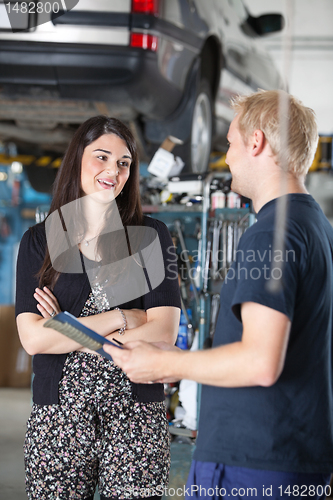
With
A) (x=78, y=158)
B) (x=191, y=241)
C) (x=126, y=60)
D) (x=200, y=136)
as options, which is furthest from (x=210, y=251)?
(x=78, y=158)

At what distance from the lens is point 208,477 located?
2.99 feet

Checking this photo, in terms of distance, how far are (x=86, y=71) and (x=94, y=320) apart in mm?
1941

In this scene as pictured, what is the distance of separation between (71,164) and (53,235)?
0.24 meters

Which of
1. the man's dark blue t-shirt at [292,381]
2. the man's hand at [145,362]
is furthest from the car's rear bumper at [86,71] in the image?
the man's hand at [145,362]

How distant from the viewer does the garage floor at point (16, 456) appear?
278 cm

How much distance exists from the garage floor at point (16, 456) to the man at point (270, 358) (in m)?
1.93

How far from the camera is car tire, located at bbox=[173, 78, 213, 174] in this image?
11.9ft

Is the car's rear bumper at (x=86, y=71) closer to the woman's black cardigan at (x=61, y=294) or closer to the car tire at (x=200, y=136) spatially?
the car tire at (x=200, y=136)

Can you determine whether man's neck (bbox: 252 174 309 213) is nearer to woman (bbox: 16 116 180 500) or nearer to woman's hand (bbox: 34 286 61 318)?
woman (bbox: 16 116 180 500)

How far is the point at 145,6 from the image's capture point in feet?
8.83

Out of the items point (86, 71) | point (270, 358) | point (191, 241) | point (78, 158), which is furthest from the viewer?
point (191, 241)

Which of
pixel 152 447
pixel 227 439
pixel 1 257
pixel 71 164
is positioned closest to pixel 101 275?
pixel 71 164

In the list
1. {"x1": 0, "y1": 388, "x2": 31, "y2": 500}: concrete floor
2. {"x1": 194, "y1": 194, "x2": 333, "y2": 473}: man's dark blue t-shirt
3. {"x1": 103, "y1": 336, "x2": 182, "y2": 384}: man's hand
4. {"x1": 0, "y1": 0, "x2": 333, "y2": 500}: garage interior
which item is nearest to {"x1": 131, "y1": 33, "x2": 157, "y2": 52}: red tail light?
{"x1": 0, "y1": 0, "x2": 333, "y2": 500}: garage interior

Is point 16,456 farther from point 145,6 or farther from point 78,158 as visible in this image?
point 145,6
